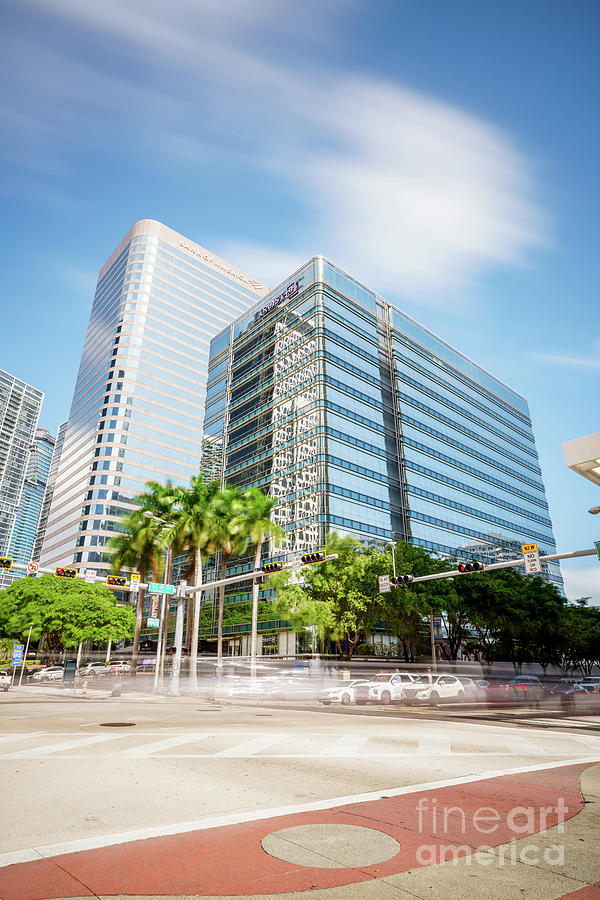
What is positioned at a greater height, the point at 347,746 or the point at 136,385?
the point at 136,385

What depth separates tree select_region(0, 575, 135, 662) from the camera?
6338 centimetres

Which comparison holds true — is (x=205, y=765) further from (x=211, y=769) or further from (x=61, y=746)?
(x=61, y=746)

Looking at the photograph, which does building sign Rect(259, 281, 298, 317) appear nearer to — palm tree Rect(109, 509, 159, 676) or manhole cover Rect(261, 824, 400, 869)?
palm tree Rect(109, 509, 159, 676)

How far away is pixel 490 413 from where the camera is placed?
120m

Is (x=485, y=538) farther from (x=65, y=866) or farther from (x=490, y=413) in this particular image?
(x=65, y=866)

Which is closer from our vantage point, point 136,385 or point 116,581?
point 116,581

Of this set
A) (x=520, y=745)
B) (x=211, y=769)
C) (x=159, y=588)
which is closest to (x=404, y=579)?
(x=520, y=745)

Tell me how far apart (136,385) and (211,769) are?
11864cm

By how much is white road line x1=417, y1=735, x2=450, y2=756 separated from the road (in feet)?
0.15

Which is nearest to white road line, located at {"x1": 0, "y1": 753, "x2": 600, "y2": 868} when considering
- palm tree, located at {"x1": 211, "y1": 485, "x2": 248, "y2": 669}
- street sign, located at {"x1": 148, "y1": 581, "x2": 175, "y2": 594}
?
street sign, located at {"x1": 148, "y1": 581, "x2": 175, "y2": 594}

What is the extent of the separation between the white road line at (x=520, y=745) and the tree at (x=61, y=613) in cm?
6020

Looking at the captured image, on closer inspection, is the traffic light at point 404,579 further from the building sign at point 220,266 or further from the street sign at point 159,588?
the building sign at point 220,266

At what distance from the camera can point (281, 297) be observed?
92188mm

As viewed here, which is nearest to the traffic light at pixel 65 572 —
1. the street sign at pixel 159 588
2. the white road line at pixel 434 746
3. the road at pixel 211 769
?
the street sign at pixel 159 588
